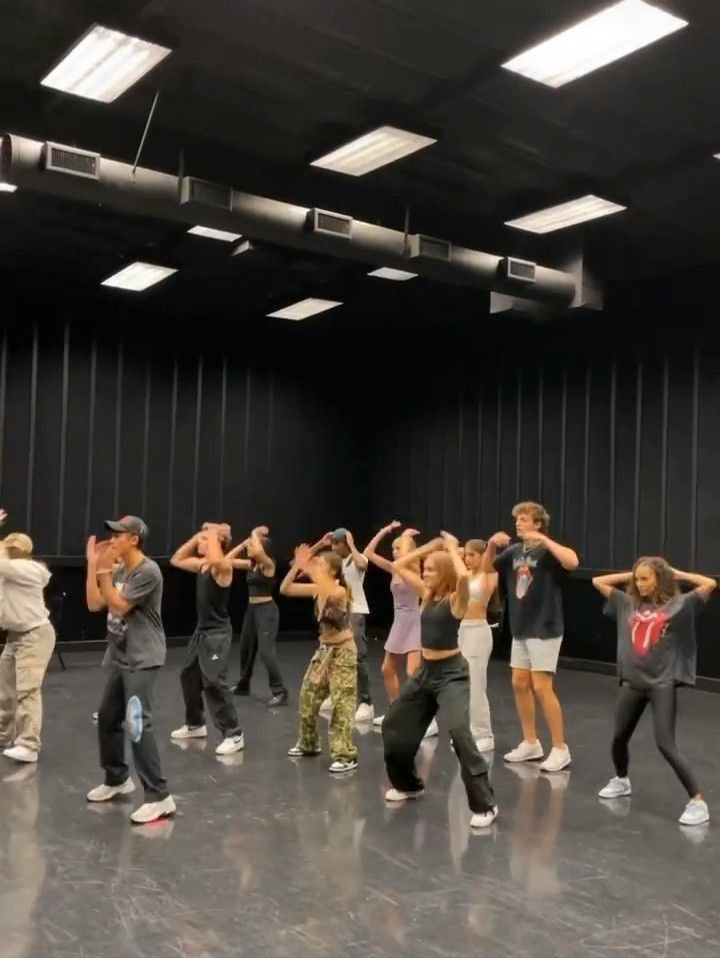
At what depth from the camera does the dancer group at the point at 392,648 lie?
4.68 m

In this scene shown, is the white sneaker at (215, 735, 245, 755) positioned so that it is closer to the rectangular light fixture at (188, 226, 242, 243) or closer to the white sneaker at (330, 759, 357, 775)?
the white sneaker at (330, 759, 357, 775)

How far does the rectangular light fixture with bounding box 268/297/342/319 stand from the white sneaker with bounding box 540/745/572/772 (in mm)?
6851

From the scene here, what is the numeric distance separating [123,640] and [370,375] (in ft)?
32.7

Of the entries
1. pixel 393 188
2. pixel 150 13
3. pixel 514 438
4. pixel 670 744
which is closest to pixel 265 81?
pixel 150 13

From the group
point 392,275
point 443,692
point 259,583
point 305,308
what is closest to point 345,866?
point 443,692

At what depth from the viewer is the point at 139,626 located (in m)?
4.66

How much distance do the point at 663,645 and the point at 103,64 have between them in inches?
184

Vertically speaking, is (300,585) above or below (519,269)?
below

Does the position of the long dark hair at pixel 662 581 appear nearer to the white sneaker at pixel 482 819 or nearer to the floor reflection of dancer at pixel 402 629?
the white sneaker at pixel 482 819

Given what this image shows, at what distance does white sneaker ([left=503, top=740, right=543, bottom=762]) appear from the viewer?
612 cm

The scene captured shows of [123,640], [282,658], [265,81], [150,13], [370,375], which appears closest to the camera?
[123,640]

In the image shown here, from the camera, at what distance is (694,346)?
9727mm

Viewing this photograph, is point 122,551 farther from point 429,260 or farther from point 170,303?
point 170,303

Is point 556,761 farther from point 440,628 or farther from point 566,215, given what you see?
point 566,215
